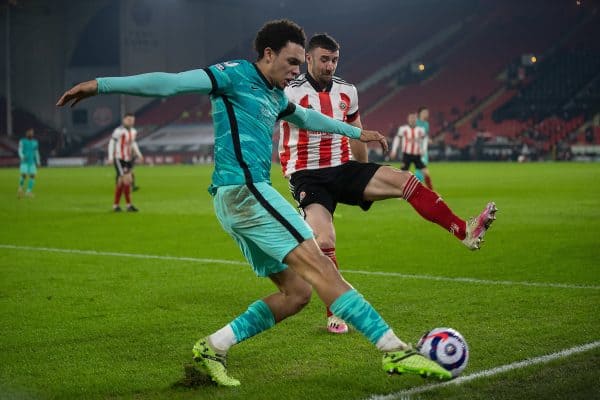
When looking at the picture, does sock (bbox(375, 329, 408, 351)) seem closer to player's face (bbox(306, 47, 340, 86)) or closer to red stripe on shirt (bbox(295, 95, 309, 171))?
red stripe on shirt (bbox(295, 95, 309, 171))

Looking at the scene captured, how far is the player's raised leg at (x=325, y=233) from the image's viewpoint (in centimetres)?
633

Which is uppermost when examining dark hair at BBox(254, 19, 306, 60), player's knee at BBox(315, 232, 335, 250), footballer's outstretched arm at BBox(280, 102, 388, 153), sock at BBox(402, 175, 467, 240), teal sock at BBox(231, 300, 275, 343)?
dark hair at BBox(254, 19, 306, 60)

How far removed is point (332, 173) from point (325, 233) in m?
0.60

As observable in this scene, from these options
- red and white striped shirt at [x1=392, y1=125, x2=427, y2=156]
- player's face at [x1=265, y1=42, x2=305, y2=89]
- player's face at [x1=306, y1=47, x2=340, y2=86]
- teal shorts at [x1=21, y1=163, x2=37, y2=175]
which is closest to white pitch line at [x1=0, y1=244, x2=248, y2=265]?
player's face at [x1=306, y1=47, x2=340, y2=86]

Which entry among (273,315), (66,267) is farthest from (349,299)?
(66,267)

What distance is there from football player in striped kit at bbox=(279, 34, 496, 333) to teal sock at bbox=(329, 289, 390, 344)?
1.84 meters

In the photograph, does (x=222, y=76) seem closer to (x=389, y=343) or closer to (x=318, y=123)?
(x=318, y=123)

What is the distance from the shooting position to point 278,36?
15.6 feet

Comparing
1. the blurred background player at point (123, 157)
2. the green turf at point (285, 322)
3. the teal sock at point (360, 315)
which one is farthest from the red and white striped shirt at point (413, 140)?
the teal sock at point (360, 315)

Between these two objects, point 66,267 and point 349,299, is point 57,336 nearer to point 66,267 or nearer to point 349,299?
point 349,299

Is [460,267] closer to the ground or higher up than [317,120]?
closer to the ground

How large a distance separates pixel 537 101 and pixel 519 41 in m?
6.45

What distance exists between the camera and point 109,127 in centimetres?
5962

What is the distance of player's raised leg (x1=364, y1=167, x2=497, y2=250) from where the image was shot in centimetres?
607
